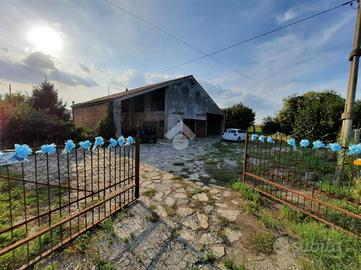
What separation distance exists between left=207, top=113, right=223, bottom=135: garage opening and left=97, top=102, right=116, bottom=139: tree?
1258cm

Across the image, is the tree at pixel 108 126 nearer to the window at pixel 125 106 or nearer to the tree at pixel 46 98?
the window at pixel 125 106

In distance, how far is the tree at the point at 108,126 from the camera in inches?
455

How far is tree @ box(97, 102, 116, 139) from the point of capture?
11.6 m

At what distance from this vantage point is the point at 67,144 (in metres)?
2.15

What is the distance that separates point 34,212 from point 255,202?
4250mm

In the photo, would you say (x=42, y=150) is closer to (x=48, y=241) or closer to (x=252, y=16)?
(x=48, y=241)

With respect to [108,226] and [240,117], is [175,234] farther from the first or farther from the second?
[240,117]

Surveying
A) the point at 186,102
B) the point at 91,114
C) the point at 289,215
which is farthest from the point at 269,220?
the point at 91,114

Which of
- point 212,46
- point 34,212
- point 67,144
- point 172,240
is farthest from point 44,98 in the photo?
point 172,240

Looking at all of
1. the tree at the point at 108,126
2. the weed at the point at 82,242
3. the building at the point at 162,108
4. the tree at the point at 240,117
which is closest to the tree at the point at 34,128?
the tree at the point at 108,126

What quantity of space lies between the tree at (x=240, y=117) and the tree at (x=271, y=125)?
3.11 metres

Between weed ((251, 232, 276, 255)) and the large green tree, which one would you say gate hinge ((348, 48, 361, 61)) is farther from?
the large green tree

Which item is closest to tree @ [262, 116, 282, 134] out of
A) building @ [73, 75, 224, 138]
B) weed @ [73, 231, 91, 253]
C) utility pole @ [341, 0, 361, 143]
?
building @ [73, 75, 224, 138]

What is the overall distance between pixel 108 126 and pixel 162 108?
216 inches
